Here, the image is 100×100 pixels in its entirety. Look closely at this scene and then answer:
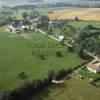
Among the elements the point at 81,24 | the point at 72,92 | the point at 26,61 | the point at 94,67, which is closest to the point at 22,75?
the point at 26,61

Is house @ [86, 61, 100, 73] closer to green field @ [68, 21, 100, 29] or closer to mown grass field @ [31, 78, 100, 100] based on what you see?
mown grass field @ [31, 78, 100, 100]

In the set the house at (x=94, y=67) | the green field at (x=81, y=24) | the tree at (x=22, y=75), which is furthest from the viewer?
the green field at (x=81, y=24)

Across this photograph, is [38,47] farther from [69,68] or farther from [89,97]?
[89,97]

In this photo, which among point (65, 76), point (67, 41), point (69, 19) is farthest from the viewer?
point (69, 19)

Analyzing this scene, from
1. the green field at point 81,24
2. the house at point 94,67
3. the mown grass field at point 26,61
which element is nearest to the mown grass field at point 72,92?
the mown grass field at point 26,61

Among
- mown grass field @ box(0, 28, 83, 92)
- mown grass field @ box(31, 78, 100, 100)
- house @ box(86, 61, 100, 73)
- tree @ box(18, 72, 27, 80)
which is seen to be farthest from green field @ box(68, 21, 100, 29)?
mown grass field @ box(31, 78, 100, 100)

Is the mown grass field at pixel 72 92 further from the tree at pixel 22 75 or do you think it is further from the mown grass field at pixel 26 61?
the tree at pixel 22 75

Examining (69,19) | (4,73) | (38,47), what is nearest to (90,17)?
(69,19)
